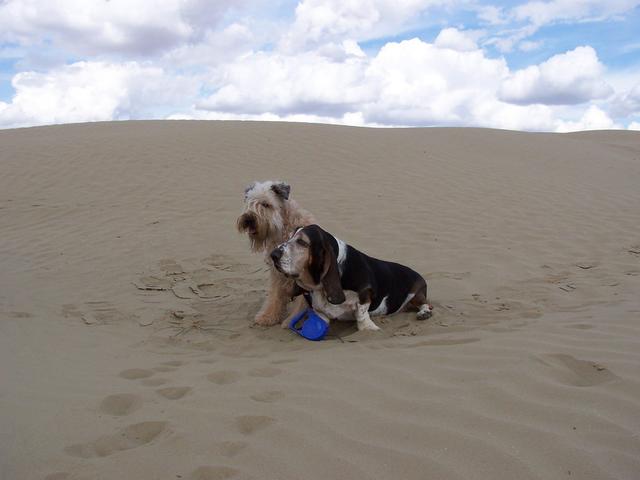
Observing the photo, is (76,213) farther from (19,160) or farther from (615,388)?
(615,388)

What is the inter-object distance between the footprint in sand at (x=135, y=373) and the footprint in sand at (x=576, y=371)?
279cm

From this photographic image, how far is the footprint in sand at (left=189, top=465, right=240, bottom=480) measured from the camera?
7.65 ft

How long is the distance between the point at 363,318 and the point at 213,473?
267 centimetres

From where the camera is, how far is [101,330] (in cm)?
527

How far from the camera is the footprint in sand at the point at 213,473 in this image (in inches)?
91.8

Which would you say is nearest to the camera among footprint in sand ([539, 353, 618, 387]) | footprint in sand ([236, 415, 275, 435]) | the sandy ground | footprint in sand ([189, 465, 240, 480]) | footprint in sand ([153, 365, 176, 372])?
footprint in sand ([189, 465, 240, 480])

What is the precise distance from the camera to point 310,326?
191 inches

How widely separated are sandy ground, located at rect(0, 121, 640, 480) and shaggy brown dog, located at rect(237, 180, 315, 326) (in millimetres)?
317

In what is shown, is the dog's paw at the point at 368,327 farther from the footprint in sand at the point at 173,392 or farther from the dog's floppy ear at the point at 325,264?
the footprint in sand at the point at 173,392

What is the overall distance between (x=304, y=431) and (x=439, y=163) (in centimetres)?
1311

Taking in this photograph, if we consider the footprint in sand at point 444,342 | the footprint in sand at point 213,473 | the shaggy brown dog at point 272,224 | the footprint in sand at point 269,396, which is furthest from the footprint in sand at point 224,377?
the shaggy brown dog at point 272,224

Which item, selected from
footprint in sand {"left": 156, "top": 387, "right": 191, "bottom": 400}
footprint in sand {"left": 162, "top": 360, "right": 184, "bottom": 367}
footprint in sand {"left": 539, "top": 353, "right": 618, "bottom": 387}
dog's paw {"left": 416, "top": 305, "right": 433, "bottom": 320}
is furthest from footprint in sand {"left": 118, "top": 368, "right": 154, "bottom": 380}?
footprint in sand {"left": 539, "top": 353, "right": 618, "bottom": 387}

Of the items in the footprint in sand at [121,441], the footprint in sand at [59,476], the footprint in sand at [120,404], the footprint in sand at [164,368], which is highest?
the footprint in sand at [59,476]

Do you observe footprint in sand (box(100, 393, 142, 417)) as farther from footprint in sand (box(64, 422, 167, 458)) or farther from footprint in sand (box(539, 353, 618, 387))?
footprint in sand (box(539, 353, 618, 387))
